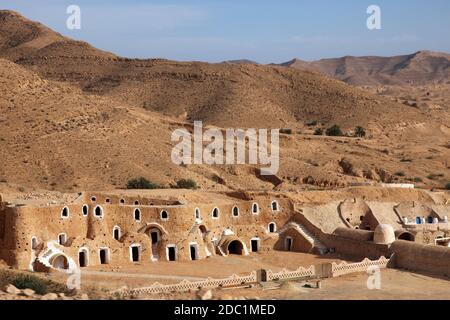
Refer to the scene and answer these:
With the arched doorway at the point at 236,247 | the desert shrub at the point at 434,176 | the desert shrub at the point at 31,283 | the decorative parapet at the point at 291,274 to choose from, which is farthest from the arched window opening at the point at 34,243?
the desert shrub at the point at 434,176

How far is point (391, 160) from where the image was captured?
6688 centimetres

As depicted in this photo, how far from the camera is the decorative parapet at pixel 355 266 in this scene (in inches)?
1315

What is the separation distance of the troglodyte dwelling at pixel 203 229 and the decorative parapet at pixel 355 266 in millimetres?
823

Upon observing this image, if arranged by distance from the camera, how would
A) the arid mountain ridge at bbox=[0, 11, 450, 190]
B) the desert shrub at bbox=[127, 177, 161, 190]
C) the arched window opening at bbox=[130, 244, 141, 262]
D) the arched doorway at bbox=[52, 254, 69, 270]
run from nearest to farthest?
the arched doorway at bbox=[52, 254, 69, 270], the arched window opening at bbox=[130, 244, 141, 262], the desert shrub at bbox=[127, 177, 161, 190], the arid mountain ridge at bbox=[0, 11, 450, 190]

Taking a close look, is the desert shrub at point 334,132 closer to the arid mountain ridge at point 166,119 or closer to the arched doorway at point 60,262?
the arid mountain ridge at point 166,119

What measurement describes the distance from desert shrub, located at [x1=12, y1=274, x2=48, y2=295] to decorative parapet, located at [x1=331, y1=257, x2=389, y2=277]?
12.3 m

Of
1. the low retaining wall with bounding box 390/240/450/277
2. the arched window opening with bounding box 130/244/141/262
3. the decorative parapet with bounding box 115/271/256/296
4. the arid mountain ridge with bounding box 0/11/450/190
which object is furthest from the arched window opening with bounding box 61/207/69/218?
the low retaining wall with bounding box 390/240/450/277

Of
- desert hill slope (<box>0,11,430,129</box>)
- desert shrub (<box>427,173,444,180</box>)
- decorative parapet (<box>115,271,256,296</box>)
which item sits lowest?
decorative parapet (<box>115,271,256,296</box>)

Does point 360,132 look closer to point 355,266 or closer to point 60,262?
point 355,266

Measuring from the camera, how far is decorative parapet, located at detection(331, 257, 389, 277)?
33406 millimetres

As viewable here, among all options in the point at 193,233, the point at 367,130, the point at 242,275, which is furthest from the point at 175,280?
the point at 367,130

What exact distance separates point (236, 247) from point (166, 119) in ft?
105

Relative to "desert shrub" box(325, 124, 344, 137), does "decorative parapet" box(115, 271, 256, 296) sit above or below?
below

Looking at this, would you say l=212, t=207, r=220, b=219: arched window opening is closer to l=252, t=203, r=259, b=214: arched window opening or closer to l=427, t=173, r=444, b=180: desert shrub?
l=252, t=203, r=259, b=214: arched window opening
